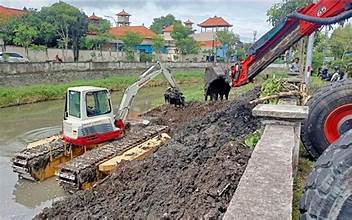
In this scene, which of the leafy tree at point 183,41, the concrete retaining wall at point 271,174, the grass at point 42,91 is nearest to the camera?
the concrete retaining wall at point 271,174

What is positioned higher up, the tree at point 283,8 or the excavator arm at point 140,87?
the tree at point 283,8

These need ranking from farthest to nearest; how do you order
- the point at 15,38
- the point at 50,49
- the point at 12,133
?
the point at 50,49 → the point at 15,38 → the point at 12,133

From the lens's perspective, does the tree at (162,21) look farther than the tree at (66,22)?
Yes

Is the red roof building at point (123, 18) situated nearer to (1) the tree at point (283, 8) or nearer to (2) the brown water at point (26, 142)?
(1) the tree at point (283, 8)

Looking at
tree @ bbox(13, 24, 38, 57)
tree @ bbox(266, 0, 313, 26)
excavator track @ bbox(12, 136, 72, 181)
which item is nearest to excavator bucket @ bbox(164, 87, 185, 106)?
excavator track @ bbox(12, 136, 72, 181)

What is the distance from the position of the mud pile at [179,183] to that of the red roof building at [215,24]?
6467 cm

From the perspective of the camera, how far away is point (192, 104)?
56.1 ft

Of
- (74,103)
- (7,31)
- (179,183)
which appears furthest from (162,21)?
(179,183)

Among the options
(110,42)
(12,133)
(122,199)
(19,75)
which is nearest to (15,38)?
(19,75)

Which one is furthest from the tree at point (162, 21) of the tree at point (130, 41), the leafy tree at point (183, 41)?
the tree at point (130, 41)

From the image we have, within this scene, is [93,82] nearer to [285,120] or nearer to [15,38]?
[15,38]

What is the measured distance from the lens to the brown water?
8.99 m

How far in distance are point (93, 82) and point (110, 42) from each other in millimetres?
17826

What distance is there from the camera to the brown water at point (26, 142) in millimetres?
8992
